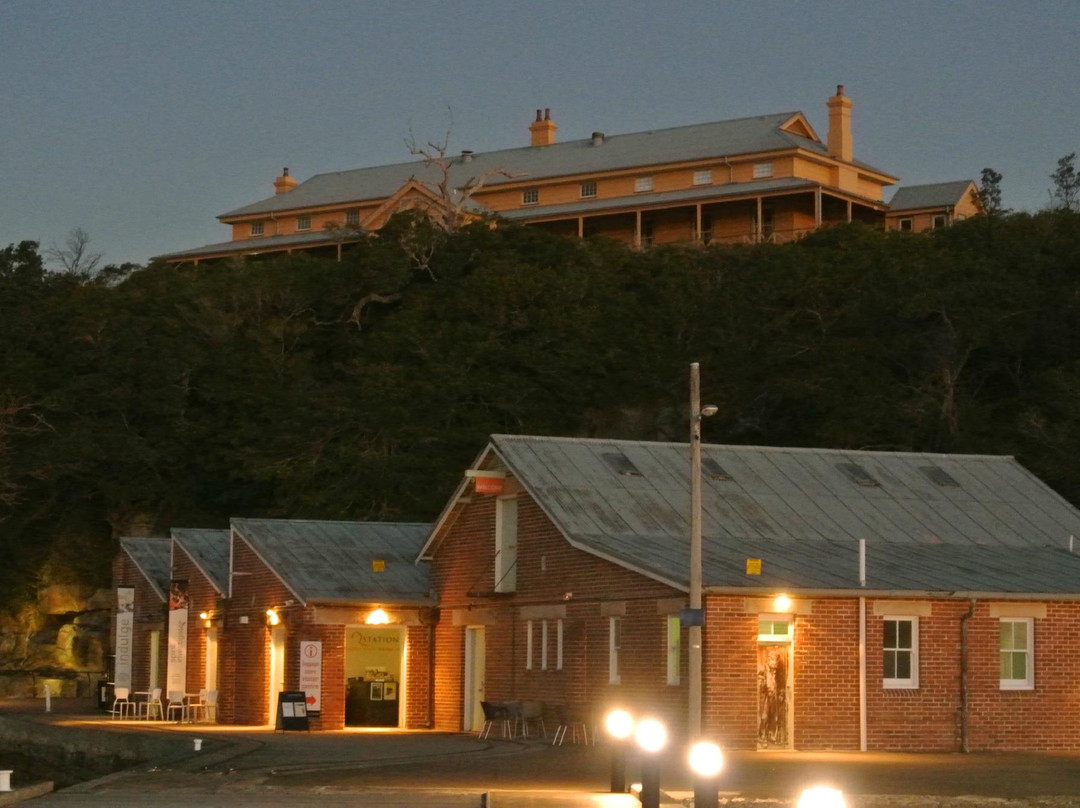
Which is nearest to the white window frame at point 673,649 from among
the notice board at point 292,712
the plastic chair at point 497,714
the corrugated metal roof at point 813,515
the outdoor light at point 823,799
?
the corrugated metal roof at point 813,515

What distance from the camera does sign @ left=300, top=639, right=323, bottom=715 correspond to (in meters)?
39.1

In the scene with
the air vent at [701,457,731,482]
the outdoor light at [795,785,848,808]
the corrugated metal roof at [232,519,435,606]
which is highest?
the air vent at [701,457,731,482]

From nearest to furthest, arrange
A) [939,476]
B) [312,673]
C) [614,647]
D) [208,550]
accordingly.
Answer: [614,647], [312,673], [939,476], [208,550]

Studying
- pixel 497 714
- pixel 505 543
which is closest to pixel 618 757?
pixel 497 714

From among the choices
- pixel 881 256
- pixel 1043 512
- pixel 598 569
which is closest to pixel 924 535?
pixel 1043 512

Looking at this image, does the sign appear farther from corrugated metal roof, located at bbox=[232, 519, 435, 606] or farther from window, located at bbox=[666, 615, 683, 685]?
window, located at bbox=[666, 615, 683, 685]

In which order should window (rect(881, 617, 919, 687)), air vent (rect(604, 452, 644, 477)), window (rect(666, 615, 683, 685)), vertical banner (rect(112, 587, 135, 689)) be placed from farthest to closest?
vertical banner (rect(112, 587, 135, 689)) → air vent (rect(604, 452, 644, 477)) → window (rect(881, 617, 919, 687)) → window (rect(666, 615, 683, 685))

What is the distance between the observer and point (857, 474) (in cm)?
3941

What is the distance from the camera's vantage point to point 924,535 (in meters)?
37.1

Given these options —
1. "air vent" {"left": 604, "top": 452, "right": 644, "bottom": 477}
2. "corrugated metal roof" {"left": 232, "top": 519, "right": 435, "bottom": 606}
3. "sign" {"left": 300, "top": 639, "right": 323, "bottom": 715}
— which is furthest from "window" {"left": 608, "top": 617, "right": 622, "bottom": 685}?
"sign" {"left": 300, "top": 639, "right": 323, "bottom": 715}

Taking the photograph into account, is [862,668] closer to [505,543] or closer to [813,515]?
[813,515]

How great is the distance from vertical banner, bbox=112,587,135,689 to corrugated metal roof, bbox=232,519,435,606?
27.5 ft

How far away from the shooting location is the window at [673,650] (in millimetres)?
31484

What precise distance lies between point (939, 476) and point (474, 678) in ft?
35.0
